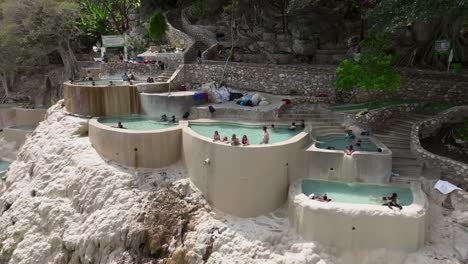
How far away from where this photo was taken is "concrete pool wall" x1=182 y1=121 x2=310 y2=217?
16.4 meters

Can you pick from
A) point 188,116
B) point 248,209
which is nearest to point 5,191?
point 188,116

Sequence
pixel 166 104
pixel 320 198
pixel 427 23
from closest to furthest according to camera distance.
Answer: pixel 320 198 → pixel 166 104 → pixel 427 23

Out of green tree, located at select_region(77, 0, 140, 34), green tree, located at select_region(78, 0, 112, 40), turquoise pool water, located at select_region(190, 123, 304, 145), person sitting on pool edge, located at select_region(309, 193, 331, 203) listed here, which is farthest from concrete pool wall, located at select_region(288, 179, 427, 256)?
green tree, located at select_region(78, 0, 112, 40)

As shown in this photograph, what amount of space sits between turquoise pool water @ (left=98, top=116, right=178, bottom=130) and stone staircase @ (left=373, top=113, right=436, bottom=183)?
10807 mm

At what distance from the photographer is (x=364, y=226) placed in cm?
1433

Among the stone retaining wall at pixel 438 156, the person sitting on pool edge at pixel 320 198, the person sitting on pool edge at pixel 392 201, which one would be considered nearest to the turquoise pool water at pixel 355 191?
the person sitting on pool edge at pixel 392 201

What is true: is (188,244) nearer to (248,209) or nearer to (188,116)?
(248,209)

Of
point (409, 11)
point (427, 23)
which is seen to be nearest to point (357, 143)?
point (409, 11)

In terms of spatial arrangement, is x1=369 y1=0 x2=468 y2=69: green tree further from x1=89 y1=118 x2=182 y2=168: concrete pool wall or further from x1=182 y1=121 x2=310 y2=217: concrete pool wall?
x1=89 y1=118 x2=182 y2=168: concrete pool wall

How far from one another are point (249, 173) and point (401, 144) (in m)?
7.80

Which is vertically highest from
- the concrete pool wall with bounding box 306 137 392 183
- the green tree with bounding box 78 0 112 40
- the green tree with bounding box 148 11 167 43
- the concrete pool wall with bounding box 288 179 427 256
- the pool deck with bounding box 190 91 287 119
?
the green tree with bounding box 78 0 112 40

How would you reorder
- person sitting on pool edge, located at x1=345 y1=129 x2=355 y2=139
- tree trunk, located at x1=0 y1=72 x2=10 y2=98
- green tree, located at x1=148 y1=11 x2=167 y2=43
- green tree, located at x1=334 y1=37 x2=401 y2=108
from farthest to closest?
tree trunk, located at x1=0 y1=72 x2=10 y2=98 < green tree, located at x1=148 y1=11 x2=167 y2=43 < green tree, located at x1=334 y1=37 x2=401 y2=108 < person sitting on pool edge, located at x1=345 y1=129 x2=355 y2=139

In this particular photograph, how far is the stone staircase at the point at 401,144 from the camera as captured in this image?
56.9 feet

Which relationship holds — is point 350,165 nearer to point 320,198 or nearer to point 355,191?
point 355,191
